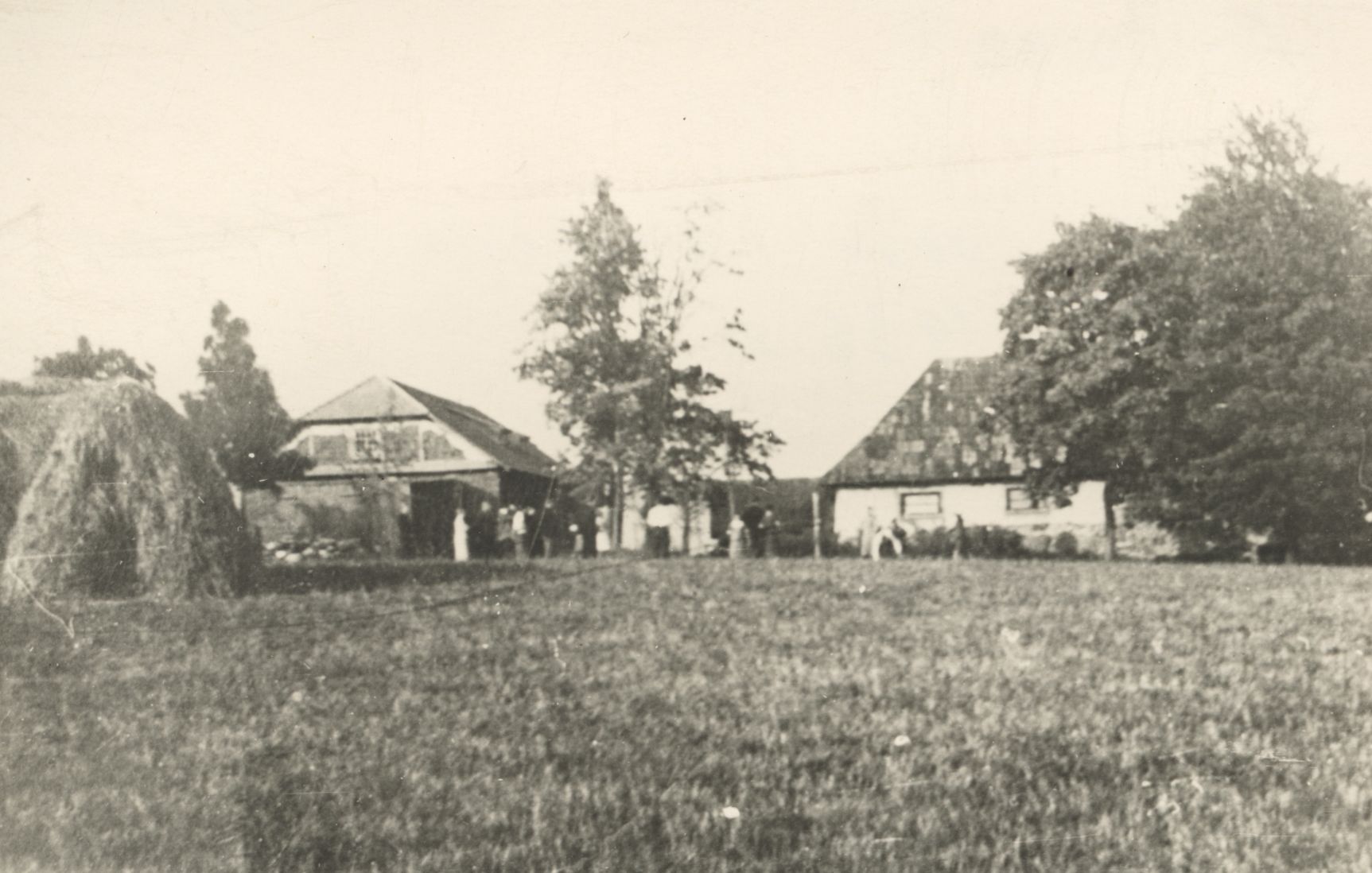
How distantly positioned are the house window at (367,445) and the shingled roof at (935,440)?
15.5 m

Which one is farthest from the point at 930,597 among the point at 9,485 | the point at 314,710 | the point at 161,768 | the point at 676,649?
the point at 9,485

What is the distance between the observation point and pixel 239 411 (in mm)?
16359

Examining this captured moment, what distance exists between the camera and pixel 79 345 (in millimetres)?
9977

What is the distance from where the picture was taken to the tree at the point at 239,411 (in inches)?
365

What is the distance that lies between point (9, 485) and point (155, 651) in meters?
6.83

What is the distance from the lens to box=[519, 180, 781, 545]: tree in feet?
72.4

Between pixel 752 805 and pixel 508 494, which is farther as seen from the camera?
pixel 508 494

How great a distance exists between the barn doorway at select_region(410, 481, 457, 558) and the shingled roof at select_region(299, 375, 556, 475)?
6.59ft

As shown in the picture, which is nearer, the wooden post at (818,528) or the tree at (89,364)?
the tree at (89,364)

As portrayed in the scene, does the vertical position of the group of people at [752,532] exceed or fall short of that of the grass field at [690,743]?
it exceeds it

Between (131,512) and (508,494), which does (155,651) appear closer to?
(131,512)

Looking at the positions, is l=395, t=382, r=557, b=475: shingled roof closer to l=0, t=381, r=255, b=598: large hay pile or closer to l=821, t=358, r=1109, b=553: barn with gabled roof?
l=821, t=358, r=1109, b=553: barn with gabled roof

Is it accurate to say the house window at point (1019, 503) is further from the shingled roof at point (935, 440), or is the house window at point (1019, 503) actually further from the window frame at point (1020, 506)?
the shingled roof at point (935, 440)

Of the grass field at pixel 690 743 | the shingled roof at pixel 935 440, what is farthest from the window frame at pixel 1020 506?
the grass field at pixel 690 743
